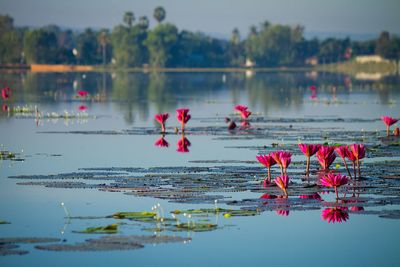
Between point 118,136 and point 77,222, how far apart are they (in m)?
13.9

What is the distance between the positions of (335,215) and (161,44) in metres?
180

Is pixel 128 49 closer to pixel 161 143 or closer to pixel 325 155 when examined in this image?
pixel 161 143

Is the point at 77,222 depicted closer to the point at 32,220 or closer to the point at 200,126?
the point at 32,220

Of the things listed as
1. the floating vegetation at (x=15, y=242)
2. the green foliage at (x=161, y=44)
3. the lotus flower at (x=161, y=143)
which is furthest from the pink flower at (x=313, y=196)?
the green foliage at (x=161, y=44)

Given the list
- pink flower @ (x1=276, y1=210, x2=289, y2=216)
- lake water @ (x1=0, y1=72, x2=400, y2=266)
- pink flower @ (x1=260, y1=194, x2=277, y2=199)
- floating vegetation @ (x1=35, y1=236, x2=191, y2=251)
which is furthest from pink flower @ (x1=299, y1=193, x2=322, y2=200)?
floating vegetation @ (x1=35, y1=236, x2=191, y2=251)

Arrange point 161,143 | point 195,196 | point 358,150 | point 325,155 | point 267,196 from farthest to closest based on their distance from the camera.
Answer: point 161,143, point 325,155, point 358,150, point 267,196, point 195,196

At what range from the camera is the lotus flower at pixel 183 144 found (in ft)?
80.8

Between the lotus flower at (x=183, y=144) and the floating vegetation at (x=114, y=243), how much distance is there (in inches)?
431

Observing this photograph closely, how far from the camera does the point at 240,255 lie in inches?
508

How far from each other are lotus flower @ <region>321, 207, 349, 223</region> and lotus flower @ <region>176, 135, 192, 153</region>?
9.10m

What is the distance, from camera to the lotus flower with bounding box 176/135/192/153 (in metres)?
24.6

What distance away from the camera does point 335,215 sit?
15320 mm

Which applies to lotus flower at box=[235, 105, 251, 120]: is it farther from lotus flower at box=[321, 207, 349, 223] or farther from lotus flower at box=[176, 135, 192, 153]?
lotus flower at box=[321, 207, 349, 223]

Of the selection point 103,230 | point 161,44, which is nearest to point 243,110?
point 103,230
